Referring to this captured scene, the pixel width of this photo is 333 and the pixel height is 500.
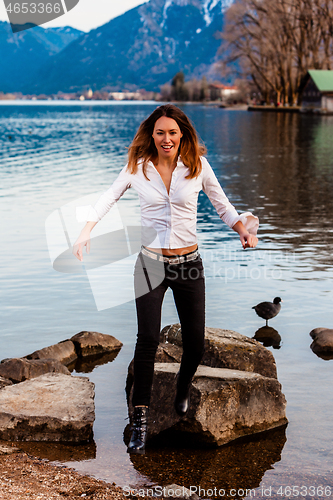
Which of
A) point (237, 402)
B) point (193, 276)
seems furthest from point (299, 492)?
point (193, 276)

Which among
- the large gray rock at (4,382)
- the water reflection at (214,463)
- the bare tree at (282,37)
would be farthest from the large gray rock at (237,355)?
the bare tree at (282,37)

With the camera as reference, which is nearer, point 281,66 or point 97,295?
point 97,295

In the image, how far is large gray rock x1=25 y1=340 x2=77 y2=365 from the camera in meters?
7.53

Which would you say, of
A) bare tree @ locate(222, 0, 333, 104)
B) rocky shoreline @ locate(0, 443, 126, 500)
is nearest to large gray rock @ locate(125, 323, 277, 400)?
rocky shoreline @ locate(0, 443, 126, 500)

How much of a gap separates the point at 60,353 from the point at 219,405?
105 inches

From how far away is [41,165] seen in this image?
32.0 metres

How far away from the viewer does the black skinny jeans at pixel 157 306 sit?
461 cm

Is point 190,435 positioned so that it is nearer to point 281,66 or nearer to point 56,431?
point 56,431

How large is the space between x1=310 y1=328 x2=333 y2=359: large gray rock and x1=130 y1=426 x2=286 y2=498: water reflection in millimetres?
2333

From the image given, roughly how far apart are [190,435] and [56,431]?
1.12 m

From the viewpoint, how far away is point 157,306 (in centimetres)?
463

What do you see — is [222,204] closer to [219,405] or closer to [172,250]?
[172,250]

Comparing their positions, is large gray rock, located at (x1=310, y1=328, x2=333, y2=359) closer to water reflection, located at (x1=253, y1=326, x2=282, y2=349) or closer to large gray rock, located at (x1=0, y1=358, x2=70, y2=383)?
water reflection, located at (x1=253, y1=326, x2=282, y2=349)

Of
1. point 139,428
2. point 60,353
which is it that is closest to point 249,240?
point 139,428
